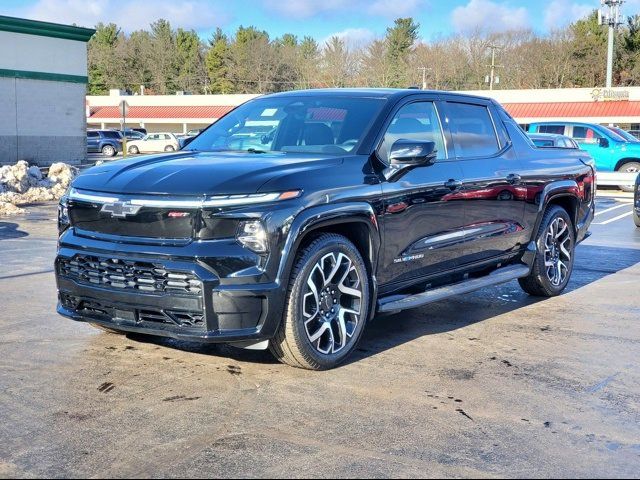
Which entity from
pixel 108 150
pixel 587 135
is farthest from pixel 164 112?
pixel 587 135

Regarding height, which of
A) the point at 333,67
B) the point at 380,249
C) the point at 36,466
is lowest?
the point at 36,466

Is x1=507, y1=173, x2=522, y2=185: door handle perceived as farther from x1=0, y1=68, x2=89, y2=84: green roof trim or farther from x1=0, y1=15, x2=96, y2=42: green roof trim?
x1=0, y1=15, x2=96, y2=42: green roof trim

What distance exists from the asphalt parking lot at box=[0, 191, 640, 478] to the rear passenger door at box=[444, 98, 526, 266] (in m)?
0.67

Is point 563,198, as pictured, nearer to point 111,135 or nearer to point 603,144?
point 603,144

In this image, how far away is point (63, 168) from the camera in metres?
21.2

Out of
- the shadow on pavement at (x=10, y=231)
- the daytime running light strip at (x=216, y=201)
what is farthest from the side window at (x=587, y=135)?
the daytime running light strip at (x=216, y=201)

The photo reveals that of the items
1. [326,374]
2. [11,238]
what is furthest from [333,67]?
[326,374]

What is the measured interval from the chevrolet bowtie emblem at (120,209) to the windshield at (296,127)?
135 cm

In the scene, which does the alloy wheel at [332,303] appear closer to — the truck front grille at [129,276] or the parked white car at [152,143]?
the truck front grille at [129,276]

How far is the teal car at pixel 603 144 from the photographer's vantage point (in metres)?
23.4

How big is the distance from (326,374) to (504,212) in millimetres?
2597

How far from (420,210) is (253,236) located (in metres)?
1.61

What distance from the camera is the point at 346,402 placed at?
15.7ft

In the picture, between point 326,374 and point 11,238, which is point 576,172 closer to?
point 326,374
